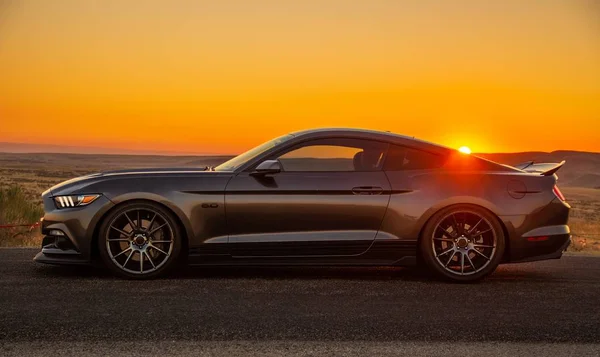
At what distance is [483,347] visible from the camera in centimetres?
496

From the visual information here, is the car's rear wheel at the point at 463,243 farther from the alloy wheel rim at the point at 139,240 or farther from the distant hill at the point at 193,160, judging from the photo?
the distant hill at the point at 193,160

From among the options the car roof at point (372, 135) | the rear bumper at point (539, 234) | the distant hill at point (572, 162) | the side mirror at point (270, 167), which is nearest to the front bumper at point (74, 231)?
the side mirror at point (270, 167)

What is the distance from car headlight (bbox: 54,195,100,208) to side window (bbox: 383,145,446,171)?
2.91 m

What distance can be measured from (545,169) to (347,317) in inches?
124

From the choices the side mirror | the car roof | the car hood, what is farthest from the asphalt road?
the car roof

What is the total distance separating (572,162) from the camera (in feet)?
572

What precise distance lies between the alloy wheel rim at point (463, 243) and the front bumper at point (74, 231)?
323 centimetres

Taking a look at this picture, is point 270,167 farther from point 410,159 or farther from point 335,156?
point 410,159

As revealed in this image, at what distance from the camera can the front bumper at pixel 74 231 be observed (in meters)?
7.18

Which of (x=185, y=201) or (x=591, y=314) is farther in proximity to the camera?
(x=185, y=201)

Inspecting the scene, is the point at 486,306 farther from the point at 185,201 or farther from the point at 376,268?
the point at 185,201

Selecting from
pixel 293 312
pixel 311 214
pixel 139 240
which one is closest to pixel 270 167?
pixel 311 214

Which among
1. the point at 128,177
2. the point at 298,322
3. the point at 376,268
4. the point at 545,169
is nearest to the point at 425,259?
the point at 376,268

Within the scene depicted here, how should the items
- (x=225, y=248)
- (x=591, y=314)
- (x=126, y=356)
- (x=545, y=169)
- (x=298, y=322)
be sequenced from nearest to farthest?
(x=126, y=356)
(x=298, y=322)
(x=591, y=314)
(x=225, y=248)
(x=545, y=169)
